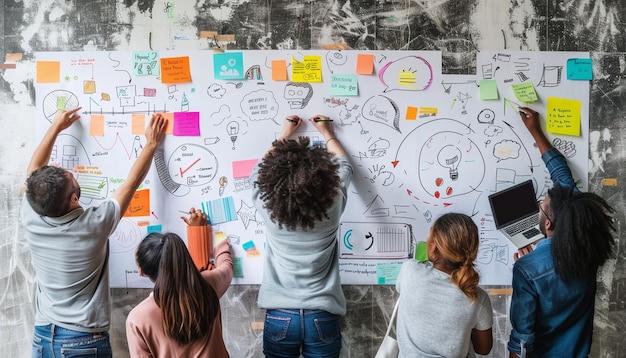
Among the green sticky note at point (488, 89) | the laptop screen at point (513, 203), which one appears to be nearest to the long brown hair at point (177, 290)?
the laptop screen at point (513, 203)

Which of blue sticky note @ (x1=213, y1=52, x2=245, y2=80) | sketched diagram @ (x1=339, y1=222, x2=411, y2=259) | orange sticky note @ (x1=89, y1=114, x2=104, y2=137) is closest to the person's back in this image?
sketched diagram @ (x1=339, y1=222, x2=411, y2=259)

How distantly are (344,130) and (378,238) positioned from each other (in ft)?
2.12

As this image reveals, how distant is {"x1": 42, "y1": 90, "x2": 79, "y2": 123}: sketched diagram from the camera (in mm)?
2799

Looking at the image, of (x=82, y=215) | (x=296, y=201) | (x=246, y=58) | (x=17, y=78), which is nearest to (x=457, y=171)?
(x=296, y=201)

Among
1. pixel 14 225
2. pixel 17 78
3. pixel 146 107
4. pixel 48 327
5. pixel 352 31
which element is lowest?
pixel 48 327

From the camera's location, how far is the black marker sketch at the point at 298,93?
2734 millimetres

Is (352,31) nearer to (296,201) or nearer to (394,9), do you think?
(394,9)

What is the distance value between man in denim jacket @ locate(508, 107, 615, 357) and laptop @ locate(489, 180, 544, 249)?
0.51m

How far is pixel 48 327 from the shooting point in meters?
2.36

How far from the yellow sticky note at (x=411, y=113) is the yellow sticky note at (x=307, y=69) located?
20.7 inches

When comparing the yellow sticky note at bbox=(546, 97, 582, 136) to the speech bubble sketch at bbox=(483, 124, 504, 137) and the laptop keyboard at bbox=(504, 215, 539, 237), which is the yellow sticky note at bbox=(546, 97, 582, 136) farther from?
the laptop keyboard at bbox=(504, 215, 539, 237)

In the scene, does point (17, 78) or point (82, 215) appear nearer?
point (82, 215)

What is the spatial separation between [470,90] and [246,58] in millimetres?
1276

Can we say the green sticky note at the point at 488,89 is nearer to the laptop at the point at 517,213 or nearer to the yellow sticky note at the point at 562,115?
the yellow sticky note at the point at 562,115
